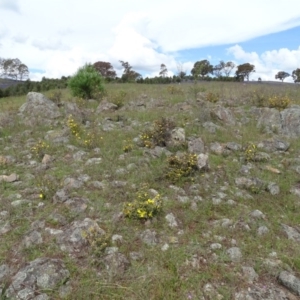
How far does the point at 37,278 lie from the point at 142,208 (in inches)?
53.6

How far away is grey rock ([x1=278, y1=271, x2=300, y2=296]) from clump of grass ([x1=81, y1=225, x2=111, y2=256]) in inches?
68.4

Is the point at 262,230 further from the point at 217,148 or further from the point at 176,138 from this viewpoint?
the point at 176,138

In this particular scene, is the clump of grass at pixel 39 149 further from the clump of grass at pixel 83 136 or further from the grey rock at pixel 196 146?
the grey rock at pixel 196 146

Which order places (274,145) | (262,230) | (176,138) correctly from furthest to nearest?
(274,145), (176,138), (262,230)

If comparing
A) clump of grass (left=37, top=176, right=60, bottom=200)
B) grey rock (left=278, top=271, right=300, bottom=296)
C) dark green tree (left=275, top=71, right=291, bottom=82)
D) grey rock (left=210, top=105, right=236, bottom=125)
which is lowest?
grey rock (left=278, top=271, right=300, bottom=296)

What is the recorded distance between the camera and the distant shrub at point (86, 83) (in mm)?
9554

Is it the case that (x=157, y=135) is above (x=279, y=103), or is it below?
below

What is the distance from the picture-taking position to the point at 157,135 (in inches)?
225

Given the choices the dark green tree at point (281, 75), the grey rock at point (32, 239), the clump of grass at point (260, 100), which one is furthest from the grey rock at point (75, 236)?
the dark green tree at point (281, 75)

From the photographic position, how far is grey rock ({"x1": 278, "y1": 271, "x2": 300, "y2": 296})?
2709 mm

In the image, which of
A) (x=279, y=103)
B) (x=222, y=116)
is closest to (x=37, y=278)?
(x=222, y=116)

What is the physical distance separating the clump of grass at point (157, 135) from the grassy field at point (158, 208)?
20 mm

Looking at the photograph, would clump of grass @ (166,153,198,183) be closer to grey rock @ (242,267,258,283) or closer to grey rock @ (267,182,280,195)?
grey rock @ (267,182,280,195)

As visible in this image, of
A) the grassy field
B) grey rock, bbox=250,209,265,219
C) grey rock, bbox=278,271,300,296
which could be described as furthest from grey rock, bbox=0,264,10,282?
grey rock, bbox=250,209,265,219
